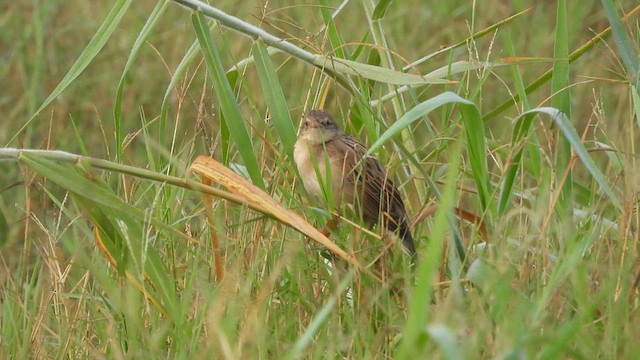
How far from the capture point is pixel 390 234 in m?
4.19

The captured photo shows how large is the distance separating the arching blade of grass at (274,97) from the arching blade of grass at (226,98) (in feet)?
0.54

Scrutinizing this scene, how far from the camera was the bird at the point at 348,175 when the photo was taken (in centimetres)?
435

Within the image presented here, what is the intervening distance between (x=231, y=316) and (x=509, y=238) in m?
1.21

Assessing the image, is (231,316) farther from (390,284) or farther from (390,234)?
(390,234)

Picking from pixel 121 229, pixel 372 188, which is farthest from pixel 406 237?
pixel 121 229

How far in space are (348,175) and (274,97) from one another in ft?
1.26

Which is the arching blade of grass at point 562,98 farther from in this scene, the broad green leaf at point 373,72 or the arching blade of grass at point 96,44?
the arching blade of grass at point 96,44

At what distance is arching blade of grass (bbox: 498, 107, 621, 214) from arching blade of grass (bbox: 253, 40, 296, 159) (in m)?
0.77

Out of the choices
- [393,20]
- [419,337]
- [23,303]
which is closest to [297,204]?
[23,303]

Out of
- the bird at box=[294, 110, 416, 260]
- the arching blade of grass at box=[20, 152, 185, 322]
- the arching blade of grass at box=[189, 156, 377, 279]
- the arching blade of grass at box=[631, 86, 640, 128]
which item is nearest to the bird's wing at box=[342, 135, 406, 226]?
the bird at box=[294, 110, 416, 260]

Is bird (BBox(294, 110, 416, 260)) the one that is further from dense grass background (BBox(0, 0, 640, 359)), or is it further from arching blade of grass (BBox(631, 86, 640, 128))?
arching blade of grass (BBox(631, 86, 640, 128))

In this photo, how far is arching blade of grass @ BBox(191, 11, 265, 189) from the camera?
4258mm

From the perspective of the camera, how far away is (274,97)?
14.6 ft

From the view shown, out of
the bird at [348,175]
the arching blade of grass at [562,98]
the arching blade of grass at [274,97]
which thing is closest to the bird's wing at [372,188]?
the bird at [348,175]
